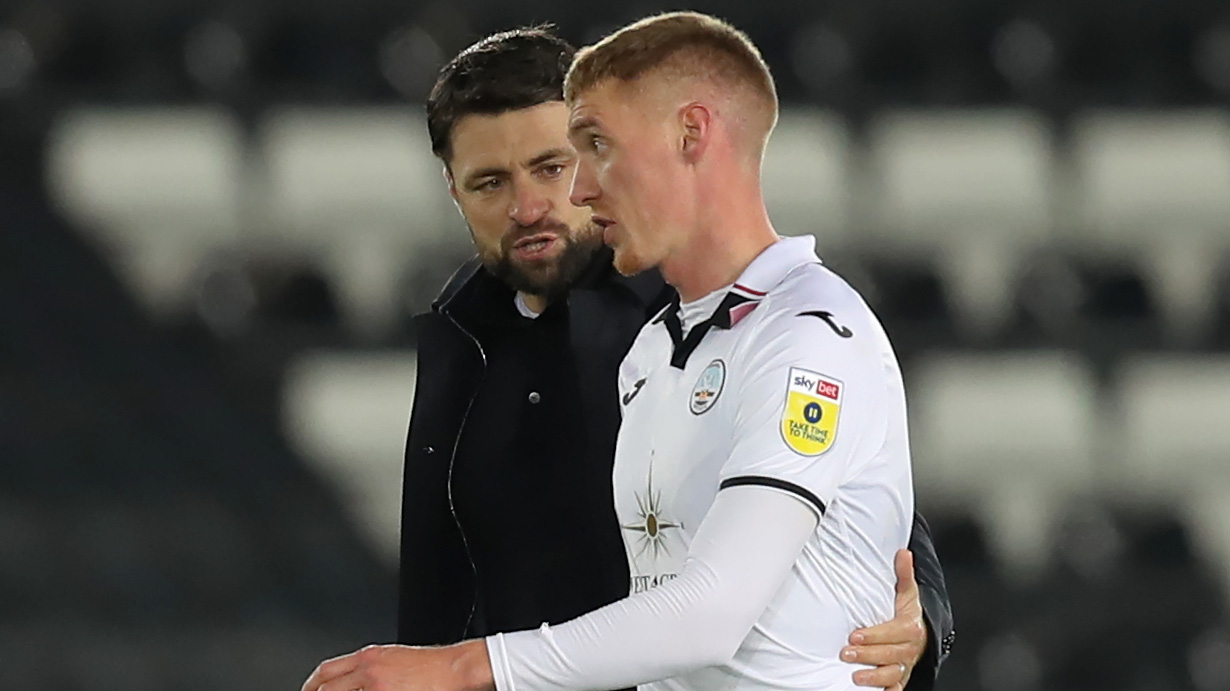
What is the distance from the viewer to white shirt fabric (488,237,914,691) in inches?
64.6

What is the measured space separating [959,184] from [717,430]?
5823 millimetres

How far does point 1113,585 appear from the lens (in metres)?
6.45

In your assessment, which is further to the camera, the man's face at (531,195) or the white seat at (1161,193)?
the white seat at (1161,193)

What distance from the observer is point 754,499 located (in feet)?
5.40

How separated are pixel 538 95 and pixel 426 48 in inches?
202

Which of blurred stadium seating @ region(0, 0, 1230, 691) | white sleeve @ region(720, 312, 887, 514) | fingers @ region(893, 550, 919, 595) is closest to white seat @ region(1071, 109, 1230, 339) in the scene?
blurred stadium seating @ region(0, 0, 1230, 691)

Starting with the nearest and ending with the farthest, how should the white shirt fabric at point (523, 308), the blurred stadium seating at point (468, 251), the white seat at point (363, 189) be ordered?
the white shirt fabric at point (523, 308) < the blurred stadium seating at point (468, 251) < the white seat at point (363, 189)

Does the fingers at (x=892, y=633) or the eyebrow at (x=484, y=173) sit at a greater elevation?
the eyebrow at (x=484, y=173)

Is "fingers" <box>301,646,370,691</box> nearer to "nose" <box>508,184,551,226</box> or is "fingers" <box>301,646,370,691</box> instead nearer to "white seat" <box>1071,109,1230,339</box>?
"nose" <box>508,184,551,226</box>

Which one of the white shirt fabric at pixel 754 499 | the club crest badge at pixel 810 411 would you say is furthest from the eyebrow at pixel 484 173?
the club crest badge at pixel 810 411

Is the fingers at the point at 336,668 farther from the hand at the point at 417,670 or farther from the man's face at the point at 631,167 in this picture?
the man's face at the point at 631,167

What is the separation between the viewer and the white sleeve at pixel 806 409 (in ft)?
5.44

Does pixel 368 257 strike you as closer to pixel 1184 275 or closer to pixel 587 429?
pixel 1184 275

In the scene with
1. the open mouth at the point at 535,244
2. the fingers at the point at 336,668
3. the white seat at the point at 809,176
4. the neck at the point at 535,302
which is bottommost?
the fingers at the point at 336,668
